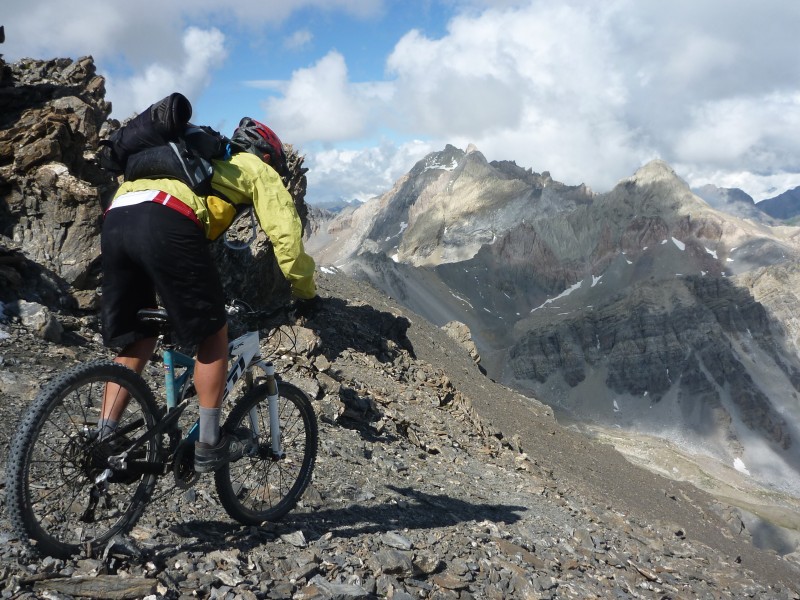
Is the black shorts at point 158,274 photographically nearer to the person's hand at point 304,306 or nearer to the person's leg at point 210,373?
the person's leg at point 210,373

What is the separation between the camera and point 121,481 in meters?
4.44

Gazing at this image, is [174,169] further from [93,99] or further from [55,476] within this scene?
[93,99]

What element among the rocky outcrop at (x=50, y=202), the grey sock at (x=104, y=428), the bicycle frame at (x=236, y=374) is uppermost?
the rocky outcrop at (x=50, y=202)

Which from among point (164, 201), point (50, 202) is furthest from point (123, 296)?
point (50, 202)

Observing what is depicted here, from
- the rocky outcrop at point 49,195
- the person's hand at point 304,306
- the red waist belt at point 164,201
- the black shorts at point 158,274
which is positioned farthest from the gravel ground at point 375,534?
the red waist belt at point 164,201

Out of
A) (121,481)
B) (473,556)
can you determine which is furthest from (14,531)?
(473,556)

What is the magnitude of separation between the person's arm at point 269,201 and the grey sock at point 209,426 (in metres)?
1.21

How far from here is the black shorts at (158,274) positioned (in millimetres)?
4242

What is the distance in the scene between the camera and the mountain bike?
395cm

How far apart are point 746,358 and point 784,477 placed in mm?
44056

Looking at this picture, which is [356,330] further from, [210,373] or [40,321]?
[210,373]

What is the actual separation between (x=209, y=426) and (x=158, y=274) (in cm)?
127

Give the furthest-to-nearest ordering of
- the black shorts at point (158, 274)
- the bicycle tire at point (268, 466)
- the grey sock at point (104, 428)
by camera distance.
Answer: the bicycle tire at point (268, 466) < the grey sock at point (104, 428) < the black shorts at point (158, 274)

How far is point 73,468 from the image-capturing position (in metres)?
4.35
